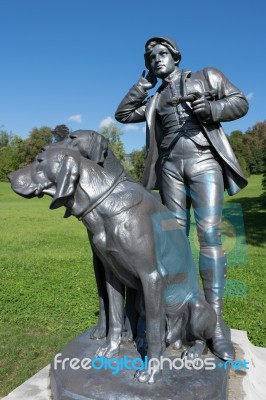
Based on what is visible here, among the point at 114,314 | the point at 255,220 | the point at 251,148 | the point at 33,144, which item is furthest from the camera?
the point at 33,144

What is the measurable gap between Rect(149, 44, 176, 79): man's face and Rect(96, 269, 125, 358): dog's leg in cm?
165

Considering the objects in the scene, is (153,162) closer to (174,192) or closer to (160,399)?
(174,192)

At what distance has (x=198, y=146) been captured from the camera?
3145 mm

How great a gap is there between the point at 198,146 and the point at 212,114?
33 centimetres

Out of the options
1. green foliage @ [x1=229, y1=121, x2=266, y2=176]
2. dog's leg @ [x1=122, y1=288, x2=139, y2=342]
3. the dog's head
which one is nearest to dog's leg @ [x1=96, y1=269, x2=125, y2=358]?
dog's leg @ [x1=122, y1=288, x2=139, y2=342]

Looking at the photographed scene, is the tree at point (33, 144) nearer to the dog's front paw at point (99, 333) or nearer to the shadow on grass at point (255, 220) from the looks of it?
the shadow on grass at point (255, 220)

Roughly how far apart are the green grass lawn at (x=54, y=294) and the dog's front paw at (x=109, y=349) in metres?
1.67

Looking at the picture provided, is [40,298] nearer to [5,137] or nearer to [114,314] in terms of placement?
[114,314]

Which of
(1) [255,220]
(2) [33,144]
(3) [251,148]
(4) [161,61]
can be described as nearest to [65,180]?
(4) [161,61]

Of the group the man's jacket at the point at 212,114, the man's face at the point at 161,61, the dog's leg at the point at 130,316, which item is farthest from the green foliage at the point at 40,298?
the man's face at the point at 161,61

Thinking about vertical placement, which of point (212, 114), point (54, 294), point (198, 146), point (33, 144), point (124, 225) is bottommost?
point (54, 294)

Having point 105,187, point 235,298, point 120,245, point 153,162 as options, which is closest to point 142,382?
point 120,245

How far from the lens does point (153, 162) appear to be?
3336 mm

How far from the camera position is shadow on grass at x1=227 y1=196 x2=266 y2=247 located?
494 inches
